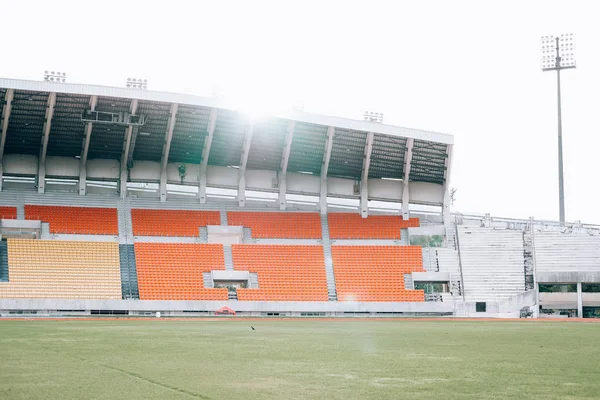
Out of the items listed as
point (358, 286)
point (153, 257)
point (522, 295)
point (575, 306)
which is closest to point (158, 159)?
point (153, 257)

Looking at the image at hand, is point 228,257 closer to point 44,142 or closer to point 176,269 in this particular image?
point 176,269

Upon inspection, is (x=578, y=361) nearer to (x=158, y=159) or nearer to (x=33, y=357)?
(x=33, y=357)

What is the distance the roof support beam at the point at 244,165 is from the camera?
4519 cm

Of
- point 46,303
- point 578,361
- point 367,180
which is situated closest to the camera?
point 578,361

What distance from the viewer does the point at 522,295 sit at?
146 feet

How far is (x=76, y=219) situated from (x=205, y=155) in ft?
28.8

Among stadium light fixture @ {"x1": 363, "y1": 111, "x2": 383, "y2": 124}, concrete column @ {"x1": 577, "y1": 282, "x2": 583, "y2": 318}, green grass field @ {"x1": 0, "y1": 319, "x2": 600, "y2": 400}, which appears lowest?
concrete column @ {"x1": 577, "y1": 282, "x2": 583, "y2": 318}

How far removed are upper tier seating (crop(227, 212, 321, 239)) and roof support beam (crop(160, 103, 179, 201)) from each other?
14.8ft

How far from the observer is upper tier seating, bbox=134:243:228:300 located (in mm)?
41844

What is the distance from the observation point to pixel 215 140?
4622 cm

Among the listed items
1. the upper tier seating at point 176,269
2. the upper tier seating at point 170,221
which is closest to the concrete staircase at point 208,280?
the upper tier seating at point 176,269

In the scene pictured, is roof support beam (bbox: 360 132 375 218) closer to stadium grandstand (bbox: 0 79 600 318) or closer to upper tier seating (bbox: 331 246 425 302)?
stadium grandstand (bbox: 0 79 600 318)

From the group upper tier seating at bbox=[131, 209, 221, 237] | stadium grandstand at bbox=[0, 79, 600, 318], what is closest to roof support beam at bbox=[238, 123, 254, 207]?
stadium grandstand at bbox=[0, 79, 600, 318]

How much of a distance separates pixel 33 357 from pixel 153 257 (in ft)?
108
